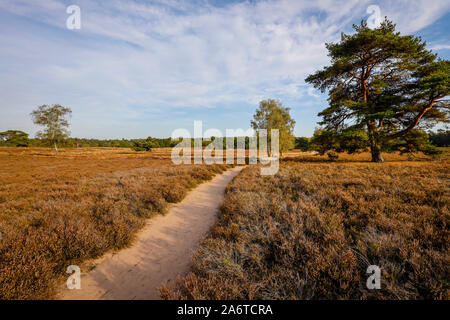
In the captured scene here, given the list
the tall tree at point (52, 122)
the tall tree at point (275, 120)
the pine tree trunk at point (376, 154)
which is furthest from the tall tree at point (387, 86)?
the tall tree at point (52, 122)

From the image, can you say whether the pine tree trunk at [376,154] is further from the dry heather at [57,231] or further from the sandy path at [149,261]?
the dry heather at [57,231]

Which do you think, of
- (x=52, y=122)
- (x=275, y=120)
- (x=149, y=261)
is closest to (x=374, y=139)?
(x=275, y=120)

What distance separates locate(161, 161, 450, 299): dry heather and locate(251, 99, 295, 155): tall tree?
21.7 meters

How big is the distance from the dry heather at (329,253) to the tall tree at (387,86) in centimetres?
1159

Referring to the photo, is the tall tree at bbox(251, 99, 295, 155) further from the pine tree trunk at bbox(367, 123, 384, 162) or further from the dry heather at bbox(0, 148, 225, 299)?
the dry heather at bbox(0, 148, 225, 299)

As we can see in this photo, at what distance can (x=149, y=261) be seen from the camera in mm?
3994

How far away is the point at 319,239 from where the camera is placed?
3842mm

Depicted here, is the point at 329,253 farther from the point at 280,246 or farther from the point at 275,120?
the point at 275,120

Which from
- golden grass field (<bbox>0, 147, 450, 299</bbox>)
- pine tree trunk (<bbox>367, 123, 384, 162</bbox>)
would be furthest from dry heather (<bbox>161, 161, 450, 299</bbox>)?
pine tree trunk (<bbox>367, 123, 384, 162</bbox>)

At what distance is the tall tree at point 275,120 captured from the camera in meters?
26.6

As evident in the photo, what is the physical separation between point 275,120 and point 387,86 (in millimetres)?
13695
